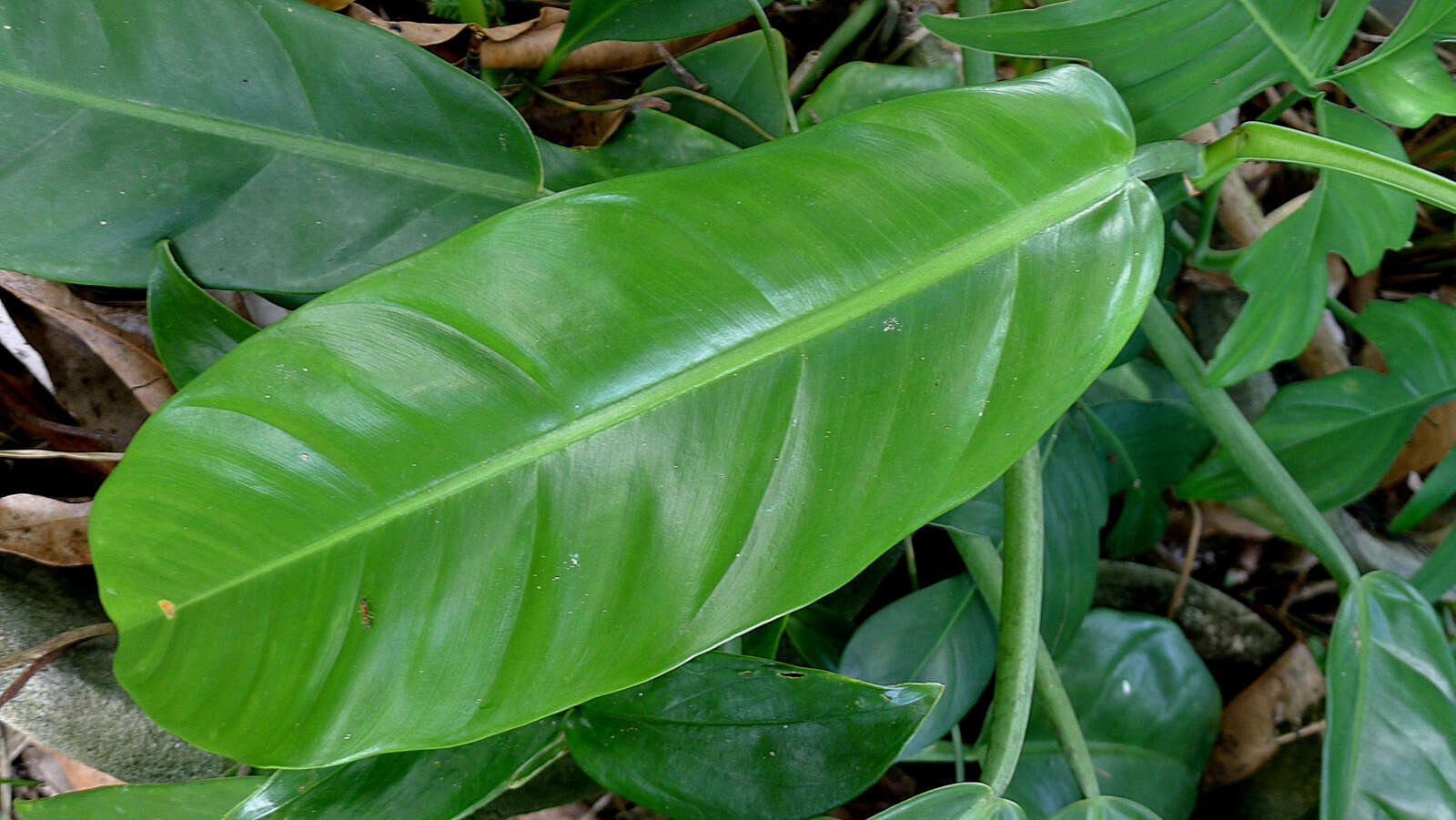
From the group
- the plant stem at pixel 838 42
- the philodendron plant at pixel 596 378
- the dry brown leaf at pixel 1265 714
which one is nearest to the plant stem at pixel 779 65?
the philodendron plant at pixel 596 378

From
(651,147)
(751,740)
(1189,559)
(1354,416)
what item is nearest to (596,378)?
(751,740)

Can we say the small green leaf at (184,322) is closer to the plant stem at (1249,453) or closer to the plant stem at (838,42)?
the plant stem at (838,42)

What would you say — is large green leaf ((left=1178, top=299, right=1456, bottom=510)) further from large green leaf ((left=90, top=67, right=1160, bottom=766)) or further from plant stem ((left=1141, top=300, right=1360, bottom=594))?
large green leaf ((left=90, top=67, right=1160, bottom=766))

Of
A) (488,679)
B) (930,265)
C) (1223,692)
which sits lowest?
(1223,692)

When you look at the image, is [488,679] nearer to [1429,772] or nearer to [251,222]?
[251,222]

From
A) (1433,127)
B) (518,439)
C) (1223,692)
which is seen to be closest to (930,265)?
(518,439)

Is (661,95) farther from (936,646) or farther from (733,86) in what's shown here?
(936,646)

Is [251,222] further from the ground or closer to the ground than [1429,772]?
further from the ground
